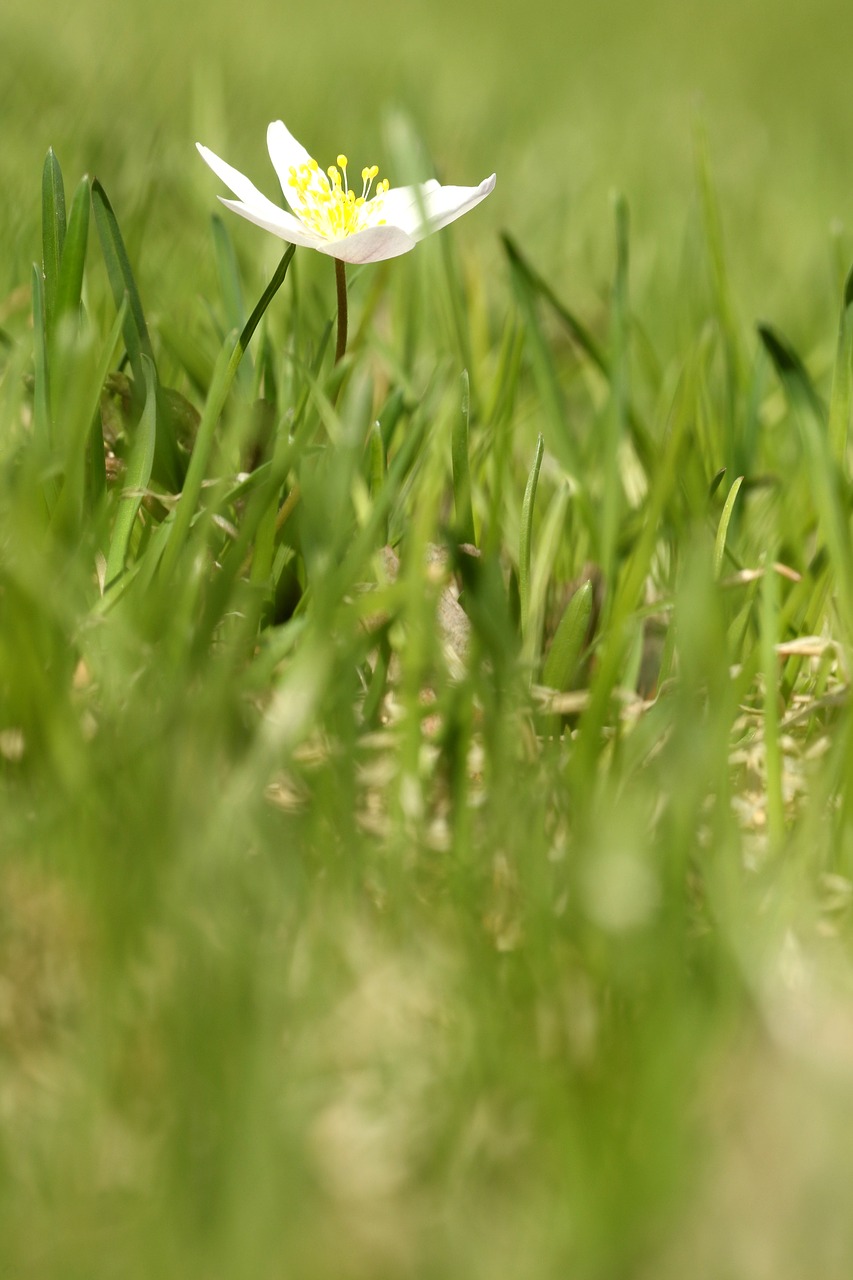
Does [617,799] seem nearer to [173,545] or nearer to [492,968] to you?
[492,968]

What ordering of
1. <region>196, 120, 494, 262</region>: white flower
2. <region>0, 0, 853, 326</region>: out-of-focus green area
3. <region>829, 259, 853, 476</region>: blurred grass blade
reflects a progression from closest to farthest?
1. <region>196, 120, 494, 262</region>: white flower
2. <region>829, 259, 853, 476</region>: blurred grass blade
3. <region>0, 0, 853, 326</region>: out-of-focus green area

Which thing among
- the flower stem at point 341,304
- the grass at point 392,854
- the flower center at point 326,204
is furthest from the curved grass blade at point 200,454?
the flower center at point 326,204

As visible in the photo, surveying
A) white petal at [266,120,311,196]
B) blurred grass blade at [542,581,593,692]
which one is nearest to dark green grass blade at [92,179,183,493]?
white petal at [266,120,311,196]

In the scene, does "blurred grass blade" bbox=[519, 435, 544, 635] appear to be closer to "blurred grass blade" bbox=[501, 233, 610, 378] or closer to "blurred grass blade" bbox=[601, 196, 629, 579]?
"blurred grass blade" bbox=[601, 196, 629, 579]

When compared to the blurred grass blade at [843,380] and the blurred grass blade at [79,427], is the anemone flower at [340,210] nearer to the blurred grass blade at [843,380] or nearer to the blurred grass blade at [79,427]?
the blurred grass blade at [79,427]

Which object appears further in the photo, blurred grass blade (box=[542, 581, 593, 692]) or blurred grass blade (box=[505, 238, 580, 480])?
blurred grass blade (box=[505, 238, 580, 480])

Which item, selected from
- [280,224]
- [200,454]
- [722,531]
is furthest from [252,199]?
[722,531]
